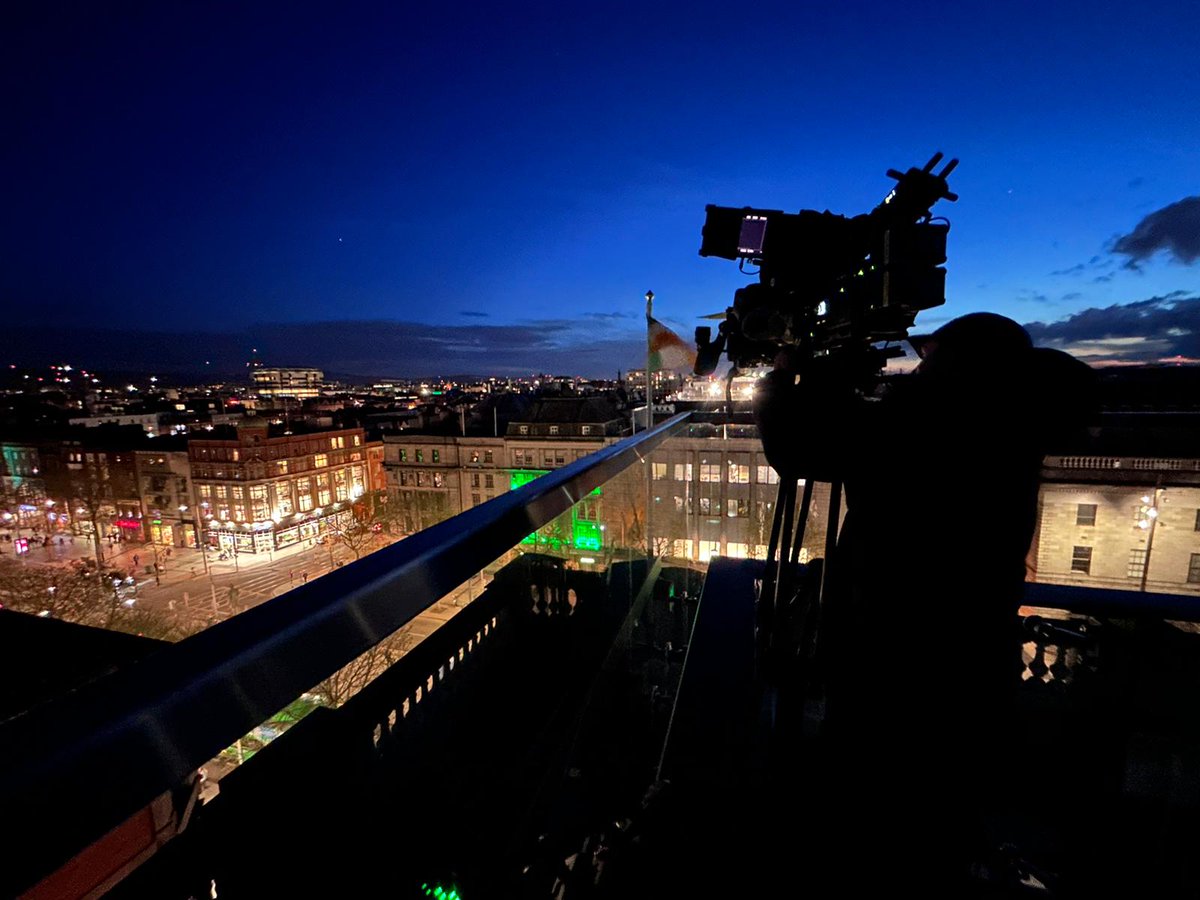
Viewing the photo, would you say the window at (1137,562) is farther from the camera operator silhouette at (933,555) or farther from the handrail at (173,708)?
the handrail at (173,708)

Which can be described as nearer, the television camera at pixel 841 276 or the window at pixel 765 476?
the television camera at pixel 841 276

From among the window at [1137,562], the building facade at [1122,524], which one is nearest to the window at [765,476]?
the building facade at [1122,524]

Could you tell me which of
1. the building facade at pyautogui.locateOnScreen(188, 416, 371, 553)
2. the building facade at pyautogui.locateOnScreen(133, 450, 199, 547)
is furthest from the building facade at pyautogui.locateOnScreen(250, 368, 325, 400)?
the building facade at pyautogui.locateOnScreen(188, 416, 371, 553)

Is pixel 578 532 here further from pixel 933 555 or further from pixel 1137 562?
pixel 1137 562

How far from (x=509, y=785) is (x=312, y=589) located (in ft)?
4.79

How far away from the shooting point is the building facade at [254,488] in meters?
38.2

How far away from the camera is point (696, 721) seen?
271 cm

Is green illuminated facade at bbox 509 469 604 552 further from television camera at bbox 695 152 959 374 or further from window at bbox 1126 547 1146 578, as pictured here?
window at bbox 1126 547 1146 578

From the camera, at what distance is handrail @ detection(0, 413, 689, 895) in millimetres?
435

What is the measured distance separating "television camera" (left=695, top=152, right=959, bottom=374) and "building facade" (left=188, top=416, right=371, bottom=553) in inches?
1741

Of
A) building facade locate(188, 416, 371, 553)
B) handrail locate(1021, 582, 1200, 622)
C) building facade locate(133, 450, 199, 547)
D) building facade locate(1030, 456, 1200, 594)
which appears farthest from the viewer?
building facade locate(133, 450, 199, 547)

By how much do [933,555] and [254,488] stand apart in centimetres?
4529

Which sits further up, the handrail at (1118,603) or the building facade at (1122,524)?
the handrail at (1118,603)

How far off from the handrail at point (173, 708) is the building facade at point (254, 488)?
147 feet
